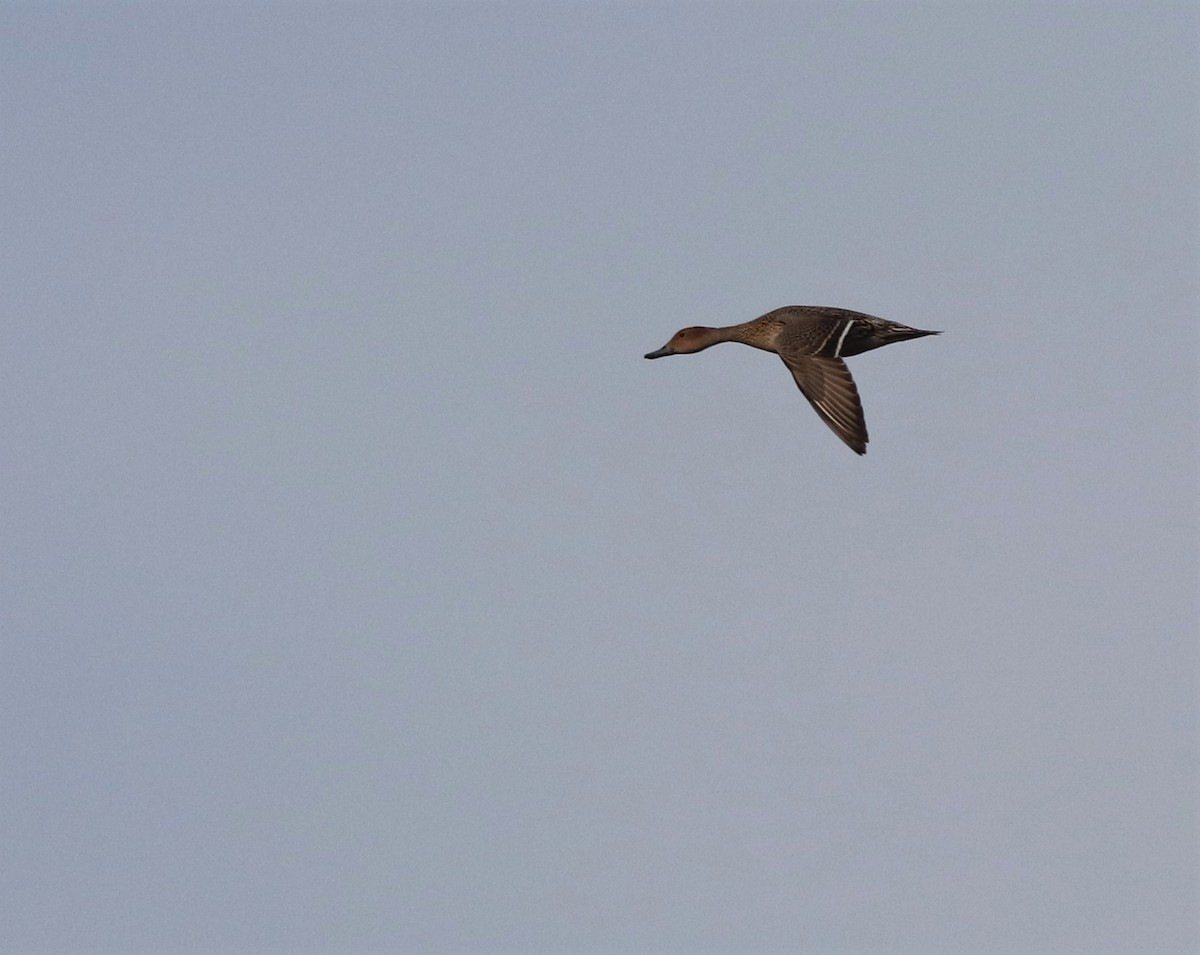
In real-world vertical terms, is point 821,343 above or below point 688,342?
below

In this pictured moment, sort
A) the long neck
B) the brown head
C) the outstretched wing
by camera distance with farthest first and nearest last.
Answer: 1. the brown head
2. the long neck
3. the outstretched wing

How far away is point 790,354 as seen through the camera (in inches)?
1241

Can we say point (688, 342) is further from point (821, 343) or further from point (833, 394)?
point (833, 394)

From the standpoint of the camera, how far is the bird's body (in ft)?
98.2

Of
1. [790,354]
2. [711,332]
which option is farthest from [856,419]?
[711,332]

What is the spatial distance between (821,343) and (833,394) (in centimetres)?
168

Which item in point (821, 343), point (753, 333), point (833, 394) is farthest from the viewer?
point (753, 333)

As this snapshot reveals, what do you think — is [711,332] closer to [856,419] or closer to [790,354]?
[790,354]

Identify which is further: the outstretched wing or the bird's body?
the bird's body

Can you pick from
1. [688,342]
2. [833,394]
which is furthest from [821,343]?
[688,342]

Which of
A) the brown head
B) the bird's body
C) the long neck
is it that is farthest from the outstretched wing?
the brown head

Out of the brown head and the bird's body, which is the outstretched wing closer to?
the bird's body

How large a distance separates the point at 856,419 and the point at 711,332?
17.8 ft

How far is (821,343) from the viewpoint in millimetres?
31641
